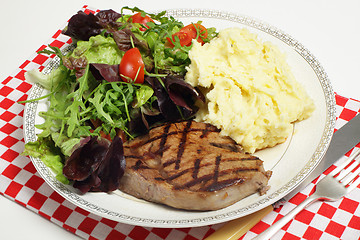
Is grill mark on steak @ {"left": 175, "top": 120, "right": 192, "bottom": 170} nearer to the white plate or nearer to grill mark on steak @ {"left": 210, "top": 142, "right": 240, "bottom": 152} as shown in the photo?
grill mark on steak @ {"left": 210, "top": 142, "right": 240, "bottom": 152}

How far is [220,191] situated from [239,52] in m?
1.76

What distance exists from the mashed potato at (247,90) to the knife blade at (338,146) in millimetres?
529

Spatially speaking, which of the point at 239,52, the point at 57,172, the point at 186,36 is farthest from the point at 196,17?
the point at 57,172

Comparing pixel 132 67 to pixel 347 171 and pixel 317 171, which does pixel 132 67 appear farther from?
pixel 347 171

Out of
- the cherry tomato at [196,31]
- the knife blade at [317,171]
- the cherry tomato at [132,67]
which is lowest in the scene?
the knife blade at [317,171]

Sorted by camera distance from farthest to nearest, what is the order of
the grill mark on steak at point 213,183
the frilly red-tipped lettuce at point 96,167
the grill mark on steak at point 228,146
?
the grill mark on steak at point 228,146 → the frilly red-tipped lettuce at point 96,167 → the grill mark on steak at point 213,183

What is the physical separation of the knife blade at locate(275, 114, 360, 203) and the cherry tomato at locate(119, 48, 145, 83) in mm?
2136

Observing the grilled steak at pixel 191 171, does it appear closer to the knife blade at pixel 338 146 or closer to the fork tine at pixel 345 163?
the knife blade at pixel 338 146

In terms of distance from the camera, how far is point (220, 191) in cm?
380

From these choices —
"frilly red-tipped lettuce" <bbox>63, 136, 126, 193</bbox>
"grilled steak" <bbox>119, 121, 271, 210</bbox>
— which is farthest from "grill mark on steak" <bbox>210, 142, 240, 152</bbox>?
"frilly red-tipped lettuce" <bbox>63, 136, 126, 193</bbox>

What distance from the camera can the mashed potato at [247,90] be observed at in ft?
14.7

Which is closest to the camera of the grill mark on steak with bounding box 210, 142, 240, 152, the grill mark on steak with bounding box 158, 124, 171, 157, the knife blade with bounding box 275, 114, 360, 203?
the grill mark on steak with bounding box 158, 124, 171, 157

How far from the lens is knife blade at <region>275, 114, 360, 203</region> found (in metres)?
4.69

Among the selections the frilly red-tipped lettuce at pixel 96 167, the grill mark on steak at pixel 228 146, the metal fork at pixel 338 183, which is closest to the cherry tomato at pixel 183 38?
the grill mark on steak at pixel 228 146
